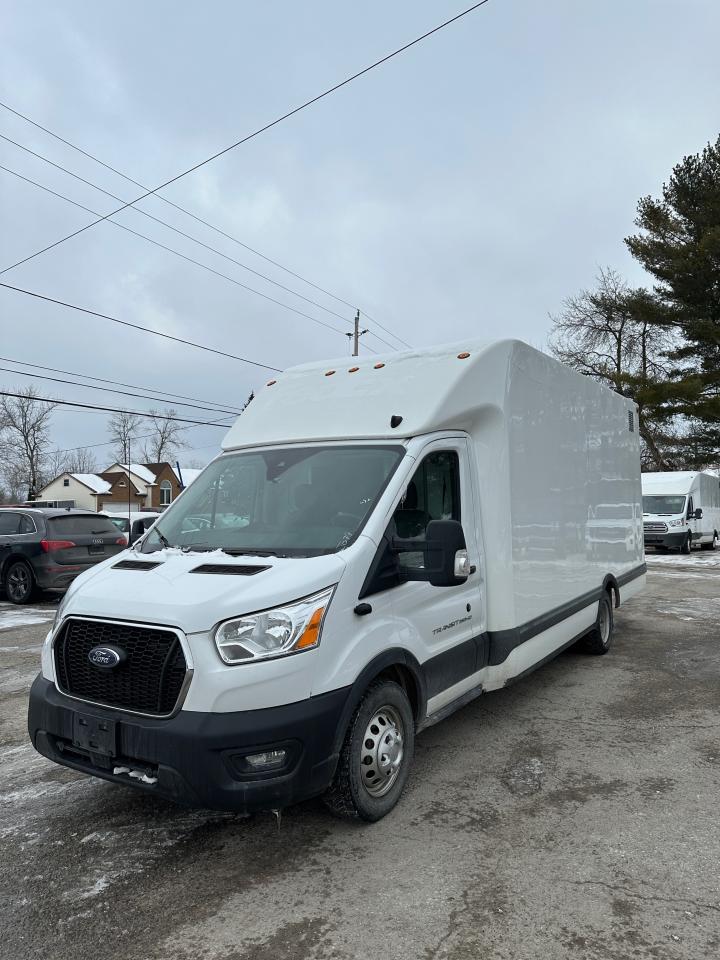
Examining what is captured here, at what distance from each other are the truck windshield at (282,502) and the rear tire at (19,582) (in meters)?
8.05

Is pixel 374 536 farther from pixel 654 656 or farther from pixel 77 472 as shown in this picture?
pixel 77 472

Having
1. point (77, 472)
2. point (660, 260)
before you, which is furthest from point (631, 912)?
point (77, 472)

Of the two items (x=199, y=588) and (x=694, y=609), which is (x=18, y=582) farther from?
(x=694, y=609)

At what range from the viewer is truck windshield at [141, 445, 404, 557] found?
3842 millimetres

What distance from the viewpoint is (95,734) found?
10.9 ft

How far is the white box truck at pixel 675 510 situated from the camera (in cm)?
2247

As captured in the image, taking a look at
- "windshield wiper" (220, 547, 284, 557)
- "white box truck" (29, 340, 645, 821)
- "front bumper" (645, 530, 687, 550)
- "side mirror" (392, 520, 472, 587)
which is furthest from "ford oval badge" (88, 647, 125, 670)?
"front bumper" (645, 530, 687, 550)

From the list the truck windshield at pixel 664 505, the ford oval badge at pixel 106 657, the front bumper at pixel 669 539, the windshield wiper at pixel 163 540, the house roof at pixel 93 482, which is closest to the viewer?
the ford oval badge at pixel 106 657

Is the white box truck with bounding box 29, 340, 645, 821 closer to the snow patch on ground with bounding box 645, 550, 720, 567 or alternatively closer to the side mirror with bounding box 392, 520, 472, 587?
the side mirror with bounding box 392, 520, 472, 587

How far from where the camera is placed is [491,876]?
319cm

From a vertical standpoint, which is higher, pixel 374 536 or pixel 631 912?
pixel 374 536

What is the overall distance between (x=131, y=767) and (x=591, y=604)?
492 centimetres

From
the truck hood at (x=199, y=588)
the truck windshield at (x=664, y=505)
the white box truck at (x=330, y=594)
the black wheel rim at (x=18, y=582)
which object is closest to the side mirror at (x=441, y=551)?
the white box truck at (x=330, y=594)

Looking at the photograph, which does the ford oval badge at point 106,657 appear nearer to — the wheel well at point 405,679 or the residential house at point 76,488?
the wheel well at point 405,679
